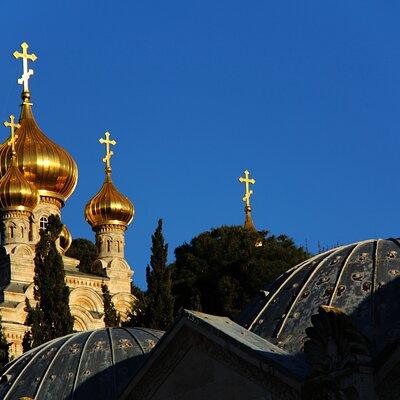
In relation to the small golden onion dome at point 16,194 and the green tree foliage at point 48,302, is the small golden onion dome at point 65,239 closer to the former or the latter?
the small golden onion dome at point 16,194

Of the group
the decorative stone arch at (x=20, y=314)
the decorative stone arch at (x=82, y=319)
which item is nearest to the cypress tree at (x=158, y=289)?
the decorative stone arch at (x=20, y=314)

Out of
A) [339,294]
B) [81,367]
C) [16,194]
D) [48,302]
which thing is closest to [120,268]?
[16,194]

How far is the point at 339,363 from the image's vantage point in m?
16.9

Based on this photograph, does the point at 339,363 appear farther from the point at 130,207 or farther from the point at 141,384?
the point at 130,207

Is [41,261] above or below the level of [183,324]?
above

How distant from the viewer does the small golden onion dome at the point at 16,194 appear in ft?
260

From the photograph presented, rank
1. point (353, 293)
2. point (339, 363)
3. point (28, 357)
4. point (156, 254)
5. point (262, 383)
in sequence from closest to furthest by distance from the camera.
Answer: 1. point (339, 363)
2. point (262, 383)
3. point (353, 293)
4. point (28, 357)
5. point (156, 254)

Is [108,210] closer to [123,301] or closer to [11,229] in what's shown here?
[123,301]

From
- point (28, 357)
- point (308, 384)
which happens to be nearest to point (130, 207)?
point (28, 357)

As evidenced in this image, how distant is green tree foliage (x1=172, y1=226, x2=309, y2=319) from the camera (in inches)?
2472

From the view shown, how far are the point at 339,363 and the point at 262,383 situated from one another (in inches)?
89.8

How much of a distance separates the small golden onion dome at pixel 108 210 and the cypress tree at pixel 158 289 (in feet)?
81.9

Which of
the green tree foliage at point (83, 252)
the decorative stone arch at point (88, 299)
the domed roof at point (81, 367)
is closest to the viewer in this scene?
the domed roof at point (81, 367)

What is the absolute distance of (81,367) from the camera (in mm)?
27141
